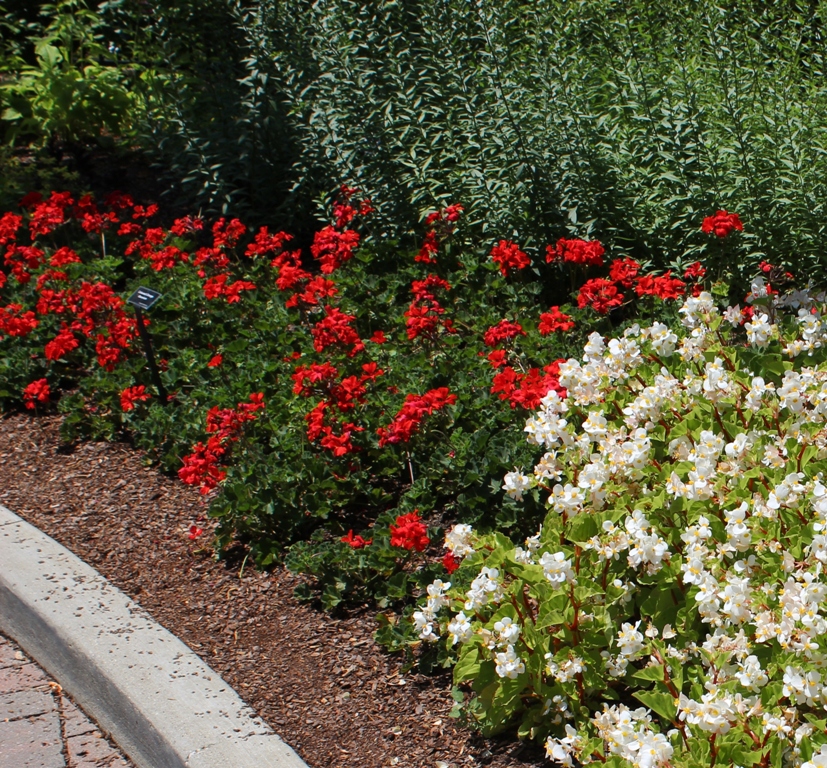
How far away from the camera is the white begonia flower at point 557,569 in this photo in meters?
2.54

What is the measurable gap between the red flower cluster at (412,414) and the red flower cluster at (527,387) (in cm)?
21

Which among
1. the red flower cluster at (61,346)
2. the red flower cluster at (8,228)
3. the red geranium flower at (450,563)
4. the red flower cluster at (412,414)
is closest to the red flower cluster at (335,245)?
the red flower cluster at (61,346)

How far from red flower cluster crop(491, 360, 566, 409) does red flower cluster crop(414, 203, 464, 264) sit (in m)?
1.52

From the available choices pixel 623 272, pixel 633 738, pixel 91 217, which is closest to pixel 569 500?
pixel 633 738

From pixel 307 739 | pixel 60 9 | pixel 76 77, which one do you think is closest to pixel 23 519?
pixel 307 739

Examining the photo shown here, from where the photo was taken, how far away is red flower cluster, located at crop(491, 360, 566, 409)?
343cm

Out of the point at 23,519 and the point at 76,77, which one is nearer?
the point at 23,519

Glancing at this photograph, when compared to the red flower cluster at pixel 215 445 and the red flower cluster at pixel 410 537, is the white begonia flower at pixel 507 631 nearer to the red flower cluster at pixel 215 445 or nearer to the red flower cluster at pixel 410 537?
the red flower cluster at pixel 410 537

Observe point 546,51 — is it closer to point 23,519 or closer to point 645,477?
point 645,477

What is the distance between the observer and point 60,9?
8953 mm

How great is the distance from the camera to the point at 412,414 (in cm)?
346

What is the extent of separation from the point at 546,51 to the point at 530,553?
311 cm

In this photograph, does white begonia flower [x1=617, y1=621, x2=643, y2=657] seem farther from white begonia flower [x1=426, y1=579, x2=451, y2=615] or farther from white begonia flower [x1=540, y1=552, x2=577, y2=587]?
white begonia flower [x1=426, y1=579, x2=451, y2=615]

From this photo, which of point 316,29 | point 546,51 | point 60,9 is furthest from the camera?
point 60,9
